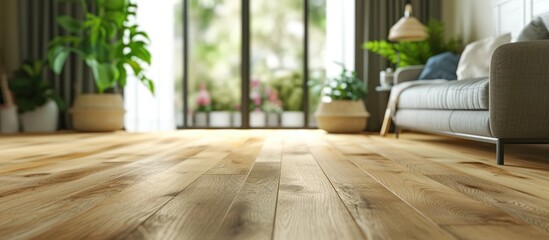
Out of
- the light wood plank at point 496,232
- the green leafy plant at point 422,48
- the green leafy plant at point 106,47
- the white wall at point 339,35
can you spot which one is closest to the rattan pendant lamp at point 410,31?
the green leafy plant at point 422,48

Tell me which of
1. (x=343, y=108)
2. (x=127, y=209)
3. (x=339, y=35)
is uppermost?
(x=339, y=35)

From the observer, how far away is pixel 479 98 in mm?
2438

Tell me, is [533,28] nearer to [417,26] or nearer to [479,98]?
[479,98]

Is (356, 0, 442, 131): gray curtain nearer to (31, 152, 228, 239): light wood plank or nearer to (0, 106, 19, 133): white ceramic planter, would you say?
(0, 106, 19, 133): white ceramic planter

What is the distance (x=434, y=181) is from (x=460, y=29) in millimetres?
3848

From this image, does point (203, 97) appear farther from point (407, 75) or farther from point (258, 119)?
point (407, 75)

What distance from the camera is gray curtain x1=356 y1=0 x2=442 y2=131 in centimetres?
543

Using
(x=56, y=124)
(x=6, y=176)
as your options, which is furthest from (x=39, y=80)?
(x=6, y=176)

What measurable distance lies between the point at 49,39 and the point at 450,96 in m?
4.16

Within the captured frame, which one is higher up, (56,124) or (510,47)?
(510,47)

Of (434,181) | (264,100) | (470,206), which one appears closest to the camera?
(470,206)

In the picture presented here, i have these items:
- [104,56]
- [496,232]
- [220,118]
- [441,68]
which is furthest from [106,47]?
[496,232]

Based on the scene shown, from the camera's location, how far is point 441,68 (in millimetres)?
4168

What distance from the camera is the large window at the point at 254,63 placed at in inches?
243
